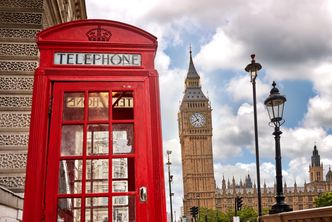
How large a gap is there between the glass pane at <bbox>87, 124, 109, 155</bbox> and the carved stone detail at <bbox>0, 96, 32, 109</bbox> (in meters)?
4.20

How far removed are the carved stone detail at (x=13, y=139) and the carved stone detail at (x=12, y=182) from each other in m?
0.57

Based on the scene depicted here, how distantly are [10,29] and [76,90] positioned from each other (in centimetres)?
478

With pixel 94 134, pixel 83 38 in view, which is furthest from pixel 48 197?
pixel 83 38

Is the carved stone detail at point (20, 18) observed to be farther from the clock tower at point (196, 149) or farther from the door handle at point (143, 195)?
the clock tower at point (196, 149)

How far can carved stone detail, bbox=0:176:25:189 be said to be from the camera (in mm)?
6988

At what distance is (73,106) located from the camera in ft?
12.5

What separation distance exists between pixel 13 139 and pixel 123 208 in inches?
171

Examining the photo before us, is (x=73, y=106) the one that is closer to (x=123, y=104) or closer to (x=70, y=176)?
(x=123, y=104)

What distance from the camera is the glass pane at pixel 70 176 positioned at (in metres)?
3.62

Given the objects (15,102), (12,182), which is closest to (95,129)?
(12,182)

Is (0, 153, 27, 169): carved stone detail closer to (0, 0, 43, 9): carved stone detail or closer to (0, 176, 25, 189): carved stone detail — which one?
(0, 176, 25, 189): carved stone detail

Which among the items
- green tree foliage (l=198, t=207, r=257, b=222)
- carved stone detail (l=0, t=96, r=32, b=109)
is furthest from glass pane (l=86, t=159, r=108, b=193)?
green tree foliage (l=198, t=207, r=257, b=222)

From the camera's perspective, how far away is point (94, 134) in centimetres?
372

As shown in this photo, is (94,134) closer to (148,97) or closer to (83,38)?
(148,97)
